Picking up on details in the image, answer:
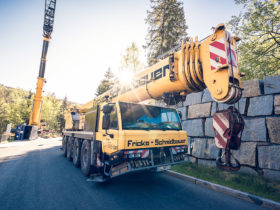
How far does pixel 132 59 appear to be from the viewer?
19.2 m

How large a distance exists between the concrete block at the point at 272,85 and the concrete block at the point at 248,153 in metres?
1.62

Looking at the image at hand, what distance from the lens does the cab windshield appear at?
390 centimetres

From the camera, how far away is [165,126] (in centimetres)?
440

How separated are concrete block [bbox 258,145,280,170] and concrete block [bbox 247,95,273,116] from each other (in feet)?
3.22

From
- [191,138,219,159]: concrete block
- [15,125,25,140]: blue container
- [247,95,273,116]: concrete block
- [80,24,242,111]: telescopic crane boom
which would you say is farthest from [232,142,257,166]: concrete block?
[15,125,25,140]: blue container

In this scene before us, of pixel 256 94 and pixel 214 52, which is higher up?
pixel 214 52

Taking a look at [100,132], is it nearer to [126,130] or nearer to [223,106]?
[126,130]

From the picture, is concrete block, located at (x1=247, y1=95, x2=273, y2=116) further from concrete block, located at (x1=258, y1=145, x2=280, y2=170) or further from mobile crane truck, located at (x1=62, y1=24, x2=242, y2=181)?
mobile crane truck, located at (x1=62, y1=24, x2=242, y2=181)

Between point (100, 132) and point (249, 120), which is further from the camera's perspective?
point (249, 120)

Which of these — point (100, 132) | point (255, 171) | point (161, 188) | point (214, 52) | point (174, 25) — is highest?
point (174, 25)

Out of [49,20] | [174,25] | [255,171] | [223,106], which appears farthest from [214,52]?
[49,20]

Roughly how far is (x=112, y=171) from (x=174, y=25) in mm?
16544

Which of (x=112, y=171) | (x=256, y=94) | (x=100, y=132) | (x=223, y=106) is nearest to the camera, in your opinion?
(x=112, y=171)

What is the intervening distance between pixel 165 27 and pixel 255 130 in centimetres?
1445
